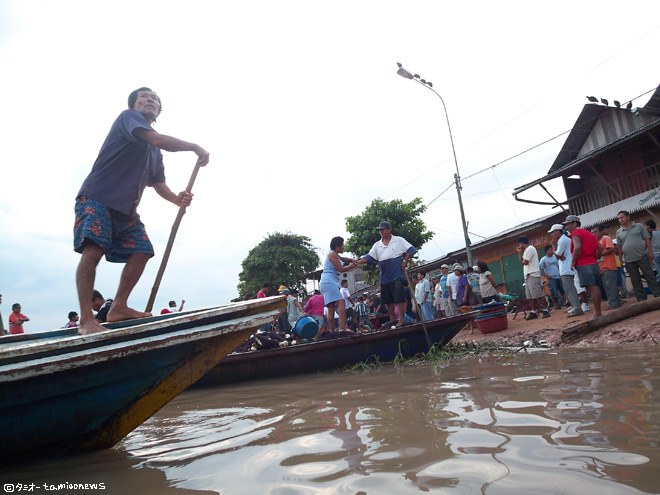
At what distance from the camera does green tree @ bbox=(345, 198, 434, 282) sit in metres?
21.9

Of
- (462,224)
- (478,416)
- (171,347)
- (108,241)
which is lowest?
(478,416)

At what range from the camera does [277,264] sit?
103ft

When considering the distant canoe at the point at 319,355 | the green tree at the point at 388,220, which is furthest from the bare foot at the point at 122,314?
the green tree at the point at 388,220

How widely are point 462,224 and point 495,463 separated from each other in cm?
1503

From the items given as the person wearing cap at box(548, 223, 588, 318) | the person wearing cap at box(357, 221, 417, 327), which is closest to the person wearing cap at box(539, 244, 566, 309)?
the person wearing cap at box(548, 223, 588, 318)

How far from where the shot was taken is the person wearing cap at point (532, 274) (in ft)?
25.3

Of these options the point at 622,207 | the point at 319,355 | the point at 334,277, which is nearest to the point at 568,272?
the point at 334,277

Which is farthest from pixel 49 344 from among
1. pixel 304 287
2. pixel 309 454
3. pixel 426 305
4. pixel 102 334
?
pixel 304 287

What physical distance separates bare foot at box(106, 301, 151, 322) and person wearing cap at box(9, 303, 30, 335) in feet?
24.3

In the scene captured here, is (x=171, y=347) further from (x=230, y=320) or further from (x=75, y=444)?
(x=75, y=444)

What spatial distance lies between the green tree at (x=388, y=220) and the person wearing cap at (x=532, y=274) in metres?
13.7

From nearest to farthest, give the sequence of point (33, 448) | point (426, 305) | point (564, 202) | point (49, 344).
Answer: point (49, 344), point (33, 448), point (426, 305), point (564, 202)

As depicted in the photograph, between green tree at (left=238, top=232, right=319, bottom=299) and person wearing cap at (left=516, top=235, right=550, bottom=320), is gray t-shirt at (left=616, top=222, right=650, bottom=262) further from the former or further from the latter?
green tree at (left=238, top=232, right=319, bottom=299)

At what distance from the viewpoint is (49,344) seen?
2.06 meters
